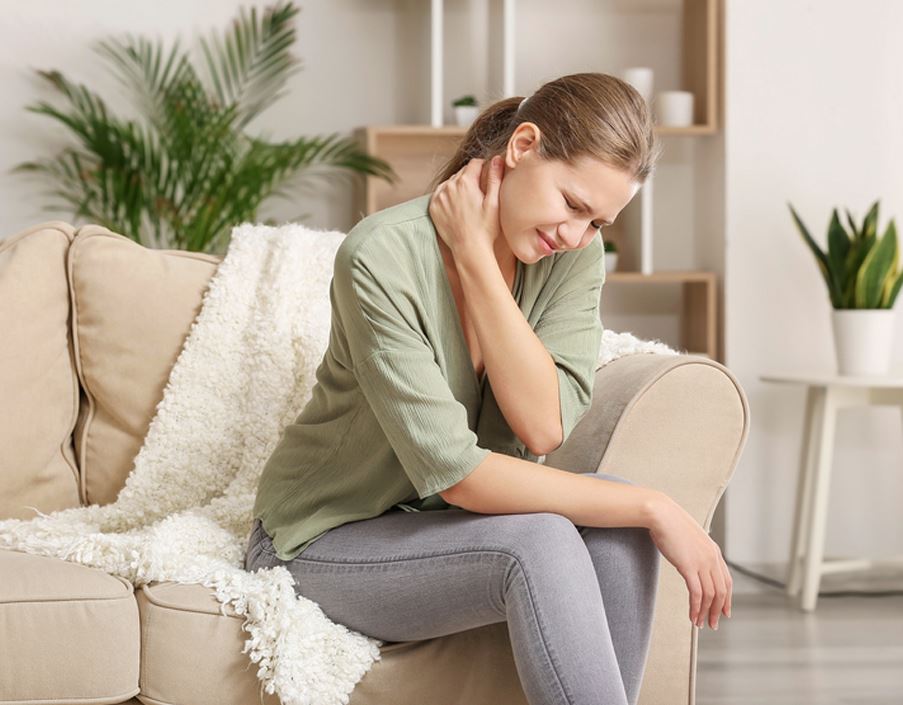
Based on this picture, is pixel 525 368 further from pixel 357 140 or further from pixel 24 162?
pixel 24 162

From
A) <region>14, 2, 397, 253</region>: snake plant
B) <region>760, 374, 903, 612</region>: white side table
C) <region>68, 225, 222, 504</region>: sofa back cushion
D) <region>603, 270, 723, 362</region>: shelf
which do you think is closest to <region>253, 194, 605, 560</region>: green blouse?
<region>68, 225, 222, 504</region>: sofa back cushion

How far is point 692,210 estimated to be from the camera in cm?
380

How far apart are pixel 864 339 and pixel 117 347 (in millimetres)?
2036

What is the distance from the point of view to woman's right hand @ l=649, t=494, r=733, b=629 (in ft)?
4.58

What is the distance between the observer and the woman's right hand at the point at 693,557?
1.40 meters

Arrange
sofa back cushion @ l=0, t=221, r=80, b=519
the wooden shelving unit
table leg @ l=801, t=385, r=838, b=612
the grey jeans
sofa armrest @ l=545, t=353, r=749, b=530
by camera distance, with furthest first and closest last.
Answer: the wooden shelving unit
table leg @ l=801, t=385, r=838, b=612
sofa back cushion @ l=0, t=221, r=80, b=519
sofa armrest @ l=545, t=353, r=749, b=530
the grey jeans

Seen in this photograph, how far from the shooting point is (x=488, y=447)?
5.20 feet

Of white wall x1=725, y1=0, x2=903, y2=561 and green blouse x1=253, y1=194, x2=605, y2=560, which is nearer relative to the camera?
green blouse x1=253, y1=194, x2=605, y2=560

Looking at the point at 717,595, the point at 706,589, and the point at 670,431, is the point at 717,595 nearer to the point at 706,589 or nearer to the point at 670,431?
the point at 706,589

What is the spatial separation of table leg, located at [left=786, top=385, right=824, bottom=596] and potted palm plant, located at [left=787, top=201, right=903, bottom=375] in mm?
130

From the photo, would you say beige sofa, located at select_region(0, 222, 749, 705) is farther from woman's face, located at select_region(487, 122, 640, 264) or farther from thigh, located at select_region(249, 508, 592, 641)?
woman's face, located at select_region(487, 122, 640, 264)

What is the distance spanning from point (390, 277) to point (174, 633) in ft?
1.75

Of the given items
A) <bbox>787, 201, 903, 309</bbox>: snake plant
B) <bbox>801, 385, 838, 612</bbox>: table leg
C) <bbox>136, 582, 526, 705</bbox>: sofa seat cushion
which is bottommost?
<bbox>801, 385, 838, 612</bbox>: table leg

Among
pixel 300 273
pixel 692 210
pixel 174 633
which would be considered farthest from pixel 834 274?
pixel 174 633
